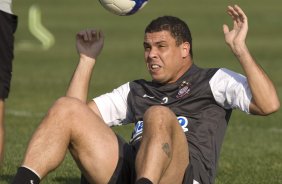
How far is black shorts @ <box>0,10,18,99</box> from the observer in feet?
27.8

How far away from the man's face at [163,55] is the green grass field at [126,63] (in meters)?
2.04

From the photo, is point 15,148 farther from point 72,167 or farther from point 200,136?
point 200,136

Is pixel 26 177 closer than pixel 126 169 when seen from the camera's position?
Yes

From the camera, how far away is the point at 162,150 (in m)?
6.73

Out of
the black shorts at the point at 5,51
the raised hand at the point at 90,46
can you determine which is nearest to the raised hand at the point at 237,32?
the raised hand at the point at 90,46

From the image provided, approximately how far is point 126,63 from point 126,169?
16.6m

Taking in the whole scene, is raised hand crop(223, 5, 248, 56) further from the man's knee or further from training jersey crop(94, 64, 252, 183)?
the man's knee

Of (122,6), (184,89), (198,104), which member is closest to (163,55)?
(184,89)

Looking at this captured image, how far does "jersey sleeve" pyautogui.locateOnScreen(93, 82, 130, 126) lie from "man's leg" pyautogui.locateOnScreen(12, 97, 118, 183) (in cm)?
82

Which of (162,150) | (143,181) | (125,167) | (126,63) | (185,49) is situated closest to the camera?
(143,181)

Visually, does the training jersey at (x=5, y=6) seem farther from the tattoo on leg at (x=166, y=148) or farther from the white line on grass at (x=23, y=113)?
the white line on grass at (x=23, y=113)

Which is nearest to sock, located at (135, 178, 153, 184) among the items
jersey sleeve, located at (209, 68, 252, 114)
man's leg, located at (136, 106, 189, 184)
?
man's leg, located at (136, 106, 189, 184)

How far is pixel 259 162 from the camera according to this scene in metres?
10.6

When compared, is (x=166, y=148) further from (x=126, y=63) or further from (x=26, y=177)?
(x=126, y=63)
